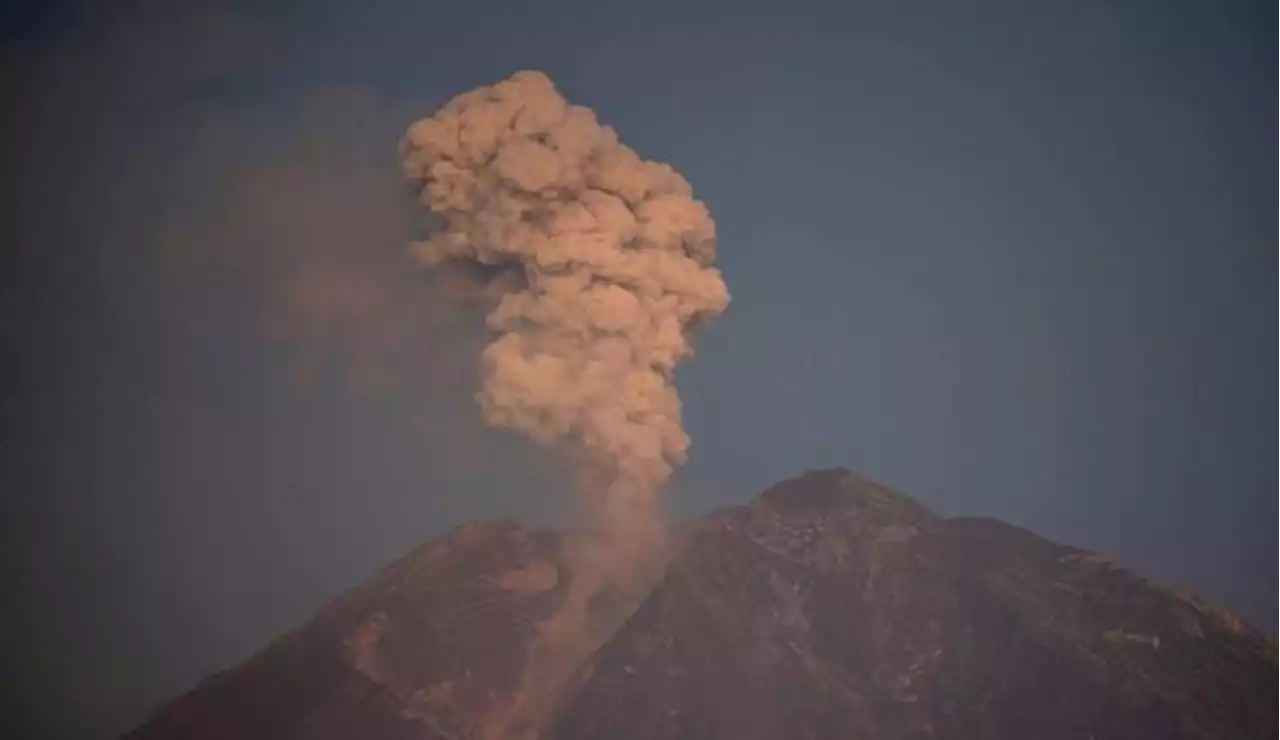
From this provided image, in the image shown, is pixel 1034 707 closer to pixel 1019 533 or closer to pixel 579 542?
pixel 1019 533

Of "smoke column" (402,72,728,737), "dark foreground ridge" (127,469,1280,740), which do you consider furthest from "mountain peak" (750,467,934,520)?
"smoke column" (402,72,728,737)

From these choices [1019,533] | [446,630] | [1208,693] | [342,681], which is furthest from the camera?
[1019,533]

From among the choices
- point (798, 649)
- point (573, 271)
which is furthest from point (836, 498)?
point (573, 271)

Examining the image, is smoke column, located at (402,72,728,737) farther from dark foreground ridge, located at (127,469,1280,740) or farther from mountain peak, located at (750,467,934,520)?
mountain peak, located at (750,467,934,520)

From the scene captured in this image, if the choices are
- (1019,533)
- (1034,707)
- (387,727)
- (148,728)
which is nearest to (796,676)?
(1034,707)

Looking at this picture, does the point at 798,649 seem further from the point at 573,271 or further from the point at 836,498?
the point at 573,271
